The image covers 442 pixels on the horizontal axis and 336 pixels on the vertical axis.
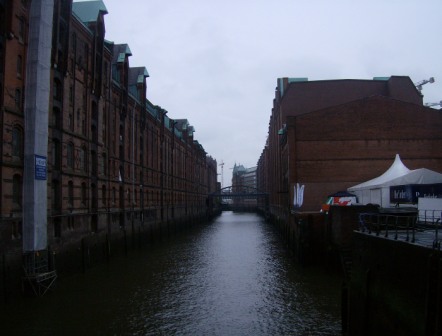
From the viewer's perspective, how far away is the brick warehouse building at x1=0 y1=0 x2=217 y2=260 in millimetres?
17688

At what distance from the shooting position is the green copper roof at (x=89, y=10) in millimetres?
27872

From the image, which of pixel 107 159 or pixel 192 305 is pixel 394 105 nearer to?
pixel 107 159

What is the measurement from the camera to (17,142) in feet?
60.3

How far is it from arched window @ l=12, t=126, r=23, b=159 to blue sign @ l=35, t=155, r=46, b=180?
1182mm

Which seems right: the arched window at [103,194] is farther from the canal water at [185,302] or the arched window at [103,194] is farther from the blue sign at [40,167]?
the blue sign at [40,167]

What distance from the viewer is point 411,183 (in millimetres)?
22844

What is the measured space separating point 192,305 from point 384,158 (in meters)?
26.9

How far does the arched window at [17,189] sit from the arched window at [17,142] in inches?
39.2

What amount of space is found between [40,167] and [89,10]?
15292mm

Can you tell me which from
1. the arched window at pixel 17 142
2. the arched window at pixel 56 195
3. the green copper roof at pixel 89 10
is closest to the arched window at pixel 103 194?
the arched window at pixel 56 195

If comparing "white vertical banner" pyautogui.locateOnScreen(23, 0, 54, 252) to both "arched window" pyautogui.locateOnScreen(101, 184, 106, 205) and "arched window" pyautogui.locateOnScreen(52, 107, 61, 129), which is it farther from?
"arched window" pyautogui.locateOnScreen(101, 184, 106, 205)

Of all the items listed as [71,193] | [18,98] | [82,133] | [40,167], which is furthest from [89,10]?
[40,167]

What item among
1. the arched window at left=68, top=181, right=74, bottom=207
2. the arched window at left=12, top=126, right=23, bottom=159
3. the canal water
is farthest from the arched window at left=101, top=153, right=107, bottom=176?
the arched window at left=12, top=126, right=23, bottom=159

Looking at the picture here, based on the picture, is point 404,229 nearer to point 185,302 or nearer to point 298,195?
point 185,302
